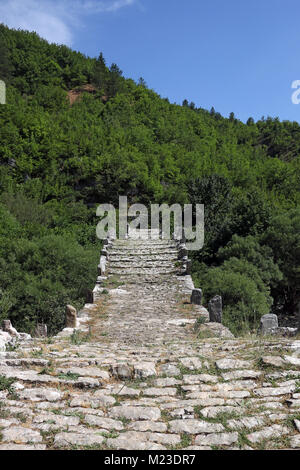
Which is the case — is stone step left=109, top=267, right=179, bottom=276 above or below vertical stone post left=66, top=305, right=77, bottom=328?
above

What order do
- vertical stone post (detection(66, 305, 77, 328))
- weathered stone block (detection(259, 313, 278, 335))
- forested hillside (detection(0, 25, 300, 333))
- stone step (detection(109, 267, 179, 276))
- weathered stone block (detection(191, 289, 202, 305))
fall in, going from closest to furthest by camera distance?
weathered stone block (detection(259, 313, 278, 335)) → vertical stone post (detection(66, 305, 77, 328)) → weathered stone block (detection(191, 289, 202, 305)) → stone step (detection(109, 267, 179, 276)) → forested hillside (detection(0, 25, 300, 333))

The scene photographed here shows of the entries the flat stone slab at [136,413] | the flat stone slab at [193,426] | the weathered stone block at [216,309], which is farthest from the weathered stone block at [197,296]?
the flat stone slab at [193,426]

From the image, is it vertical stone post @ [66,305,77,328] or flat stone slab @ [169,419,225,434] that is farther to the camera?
vertical stone post @ [66,305,77,328]

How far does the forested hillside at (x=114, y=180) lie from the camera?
19234mm

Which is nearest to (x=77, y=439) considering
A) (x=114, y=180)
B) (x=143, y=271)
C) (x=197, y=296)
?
(x=197, y=296)

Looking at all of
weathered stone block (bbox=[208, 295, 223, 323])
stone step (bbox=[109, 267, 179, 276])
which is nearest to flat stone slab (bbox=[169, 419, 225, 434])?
weathered stone block (bbox=[208, 295, 223, 323])

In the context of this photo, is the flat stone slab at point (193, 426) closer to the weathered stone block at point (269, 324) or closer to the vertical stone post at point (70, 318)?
the weathered stone block at point (269, 324)

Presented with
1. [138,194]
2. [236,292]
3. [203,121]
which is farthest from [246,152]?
[236,292]

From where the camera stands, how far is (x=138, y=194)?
42812mm

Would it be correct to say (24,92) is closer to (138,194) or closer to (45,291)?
(138,194)

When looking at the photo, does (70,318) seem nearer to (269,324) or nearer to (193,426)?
(269,324)

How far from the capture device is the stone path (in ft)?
10.6

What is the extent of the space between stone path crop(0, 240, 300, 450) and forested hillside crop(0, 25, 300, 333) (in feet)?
11.3

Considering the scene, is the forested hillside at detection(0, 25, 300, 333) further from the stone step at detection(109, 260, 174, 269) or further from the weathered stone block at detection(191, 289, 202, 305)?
the weathered stone block at detection(191, 289, 202, 305)
